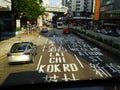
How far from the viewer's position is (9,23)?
185 ft

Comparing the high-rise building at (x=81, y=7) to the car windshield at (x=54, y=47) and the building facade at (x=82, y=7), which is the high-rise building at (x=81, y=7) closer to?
the building facade at (x=82, y=7)

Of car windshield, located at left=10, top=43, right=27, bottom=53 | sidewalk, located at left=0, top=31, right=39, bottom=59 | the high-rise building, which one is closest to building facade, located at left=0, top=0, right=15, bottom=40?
sidewalk, located at left=0, top=31, right=39, bottom=59

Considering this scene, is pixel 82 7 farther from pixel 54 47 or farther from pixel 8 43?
pixel 54 47

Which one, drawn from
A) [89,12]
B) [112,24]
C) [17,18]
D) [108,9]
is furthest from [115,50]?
[89,12]

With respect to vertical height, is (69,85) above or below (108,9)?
below

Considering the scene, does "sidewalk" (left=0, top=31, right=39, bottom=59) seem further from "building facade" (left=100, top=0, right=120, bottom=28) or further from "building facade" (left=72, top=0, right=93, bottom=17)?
"building facade" (left=72, top=0, right=93, bottom=17)

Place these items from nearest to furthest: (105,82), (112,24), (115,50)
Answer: (105,82) < (115,50) < (112,24)

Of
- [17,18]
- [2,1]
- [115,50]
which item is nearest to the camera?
[115,50]

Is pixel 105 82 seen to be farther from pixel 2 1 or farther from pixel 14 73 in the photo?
pixel 2 1

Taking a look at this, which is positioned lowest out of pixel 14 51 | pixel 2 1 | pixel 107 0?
pixel 14 51

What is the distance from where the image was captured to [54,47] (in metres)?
28.5

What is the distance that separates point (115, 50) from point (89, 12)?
512ft

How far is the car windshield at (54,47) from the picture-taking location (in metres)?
12.9

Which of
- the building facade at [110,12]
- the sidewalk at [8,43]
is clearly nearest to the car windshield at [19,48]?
the sidewalk at [8,43]
